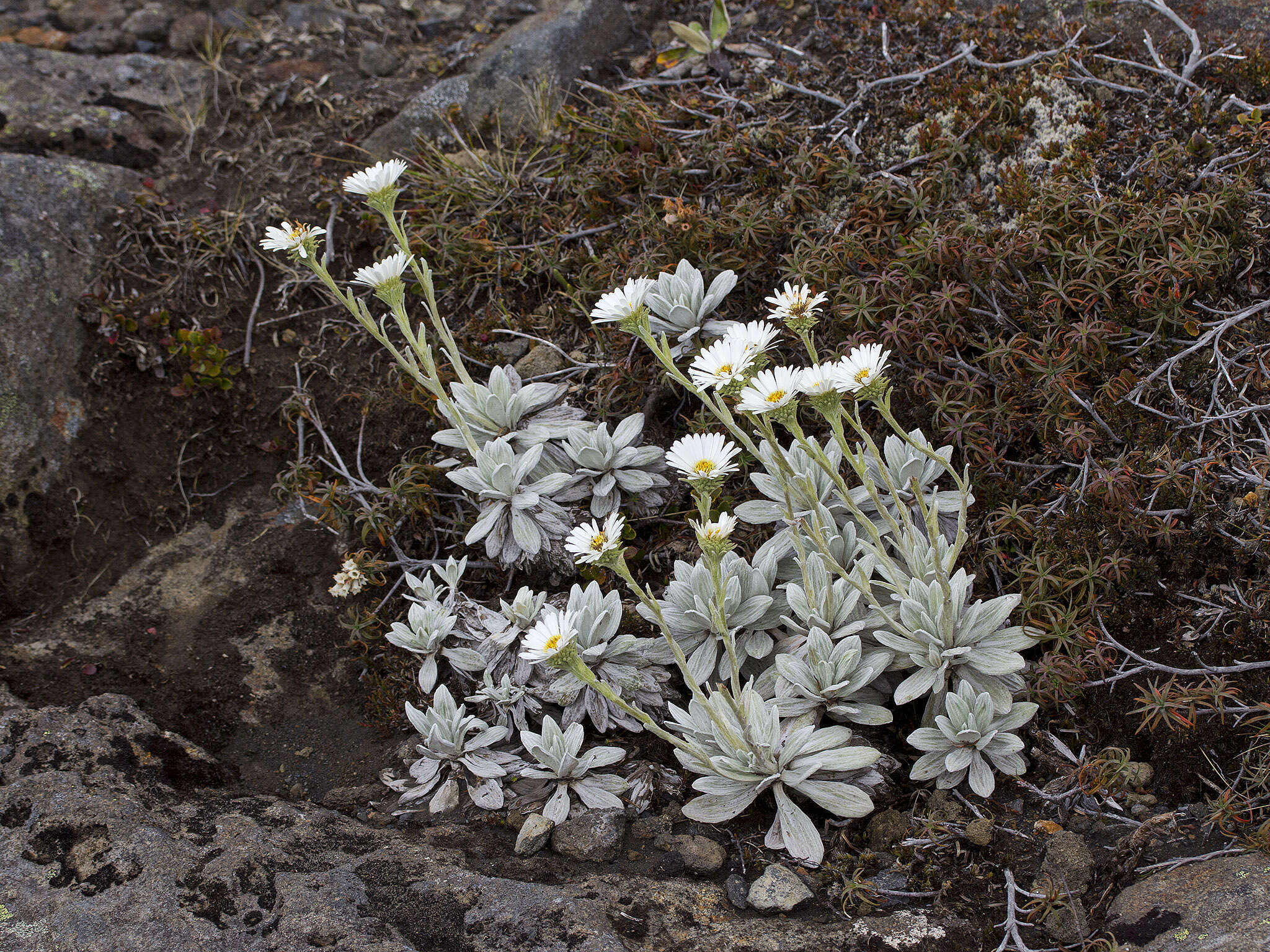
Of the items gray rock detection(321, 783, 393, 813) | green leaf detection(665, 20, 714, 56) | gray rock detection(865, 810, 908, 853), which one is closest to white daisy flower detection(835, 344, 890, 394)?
gray rock detection(865, 810, 908, 853)

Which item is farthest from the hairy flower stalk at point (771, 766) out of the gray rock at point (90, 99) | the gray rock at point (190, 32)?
the gray rock at point (190, 32)

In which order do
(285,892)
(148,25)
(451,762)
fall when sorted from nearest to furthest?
(285,892) → (451,762) → (148,25)

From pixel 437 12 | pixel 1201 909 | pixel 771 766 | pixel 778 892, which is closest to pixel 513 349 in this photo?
pixel 771 766

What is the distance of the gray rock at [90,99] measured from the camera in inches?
199

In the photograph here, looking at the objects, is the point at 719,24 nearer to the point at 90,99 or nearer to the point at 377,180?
the point at 377,180

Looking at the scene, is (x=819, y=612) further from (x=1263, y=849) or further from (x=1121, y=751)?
(x=1263, y=849)

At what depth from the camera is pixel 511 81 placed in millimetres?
5168

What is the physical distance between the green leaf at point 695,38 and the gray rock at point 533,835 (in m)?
3.94

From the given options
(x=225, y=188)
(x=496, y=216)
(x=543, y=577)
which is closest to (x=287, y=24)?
(x=225, y=188)

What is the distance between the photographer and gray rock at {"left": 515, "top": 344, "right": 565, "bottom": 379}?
408cm

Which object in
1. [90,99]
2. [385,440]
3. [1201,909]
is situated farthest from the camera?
[90,99]

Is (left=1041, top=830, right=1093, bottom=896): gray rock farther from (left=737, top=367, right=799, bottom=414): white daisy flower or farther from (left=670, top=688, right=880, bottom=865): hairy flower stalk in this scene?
(left=737, top=367, right=799, bottom=414): white daisy flower

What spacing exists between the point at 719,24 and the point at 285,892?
175 inches

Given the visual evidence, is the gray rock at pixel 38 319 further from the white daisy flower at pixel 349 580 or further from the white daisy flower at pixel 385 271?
the white daisy flower at pixel 385 271
